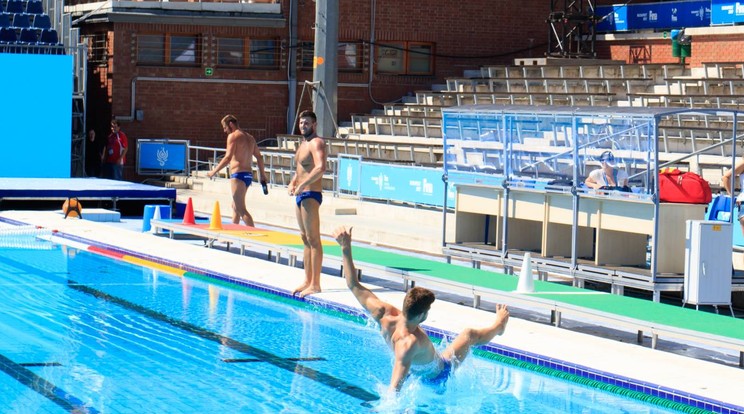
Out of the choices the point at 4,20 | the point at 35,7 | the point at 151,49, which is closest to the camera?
the point at 4,20

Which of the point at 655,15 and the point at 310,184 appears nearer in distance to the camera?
the point at 310,184

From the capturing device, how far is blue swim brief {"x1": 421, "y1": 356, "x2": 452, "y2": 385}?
8.59m

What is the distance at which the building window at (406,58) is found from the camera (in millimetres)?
32188

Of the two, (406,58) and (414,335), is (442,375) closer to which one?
(414,335)

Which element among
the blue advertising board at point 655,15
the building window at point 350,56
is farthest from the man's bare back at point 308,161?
the building window at point 350,56

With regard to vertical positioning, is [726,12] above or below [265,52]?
above

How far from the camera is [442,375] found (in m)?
8.64

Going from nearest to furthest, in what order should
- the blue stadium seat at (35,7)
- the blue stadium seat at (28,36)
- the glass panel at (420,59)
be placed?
the blue stadium seat at (28,36)
the blue stadium seat at (35,7)
the glass panel at (420,59)

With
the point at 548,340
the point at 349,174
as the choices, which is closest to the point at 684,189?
the point at 548,340

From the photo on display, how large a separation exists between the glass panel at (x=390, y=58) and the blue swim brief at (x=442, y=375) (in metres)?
23.8

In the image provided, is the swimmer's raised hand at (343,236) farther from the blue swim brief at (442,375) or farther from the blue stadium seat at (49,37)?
the blue stadium seat at (49,37)

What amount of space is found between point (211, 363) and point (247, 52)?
2155cm

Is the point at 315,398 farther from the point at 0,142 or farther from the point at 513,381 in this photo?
the point at 0,142

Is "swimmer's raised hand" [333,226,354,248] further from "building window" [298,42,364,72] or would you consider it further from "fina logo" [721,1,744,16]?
"building window" [298,42,364,72]
